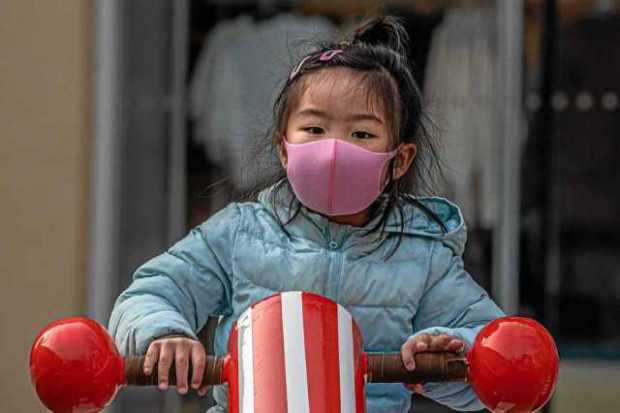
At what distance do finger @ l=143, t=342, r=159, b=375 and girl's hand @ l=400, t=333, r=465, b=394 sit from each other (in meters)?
0.38

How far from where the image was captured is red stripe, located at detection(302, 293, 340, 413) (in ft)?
6.35

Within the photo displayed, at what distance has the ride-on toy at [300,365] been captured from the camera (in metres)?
1.95

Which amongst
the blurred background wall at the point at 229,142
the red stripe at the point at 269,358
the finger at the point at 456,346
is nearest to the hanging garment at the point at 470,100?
the blurred background wall at the point at 229,142

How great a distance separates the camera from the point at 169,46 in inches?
208

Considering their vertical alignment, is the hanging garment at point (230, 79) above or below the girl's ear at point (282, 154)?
above

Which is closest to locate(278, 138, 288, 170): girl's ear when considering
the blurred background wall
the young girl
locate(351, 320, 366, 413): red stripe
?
the young girl

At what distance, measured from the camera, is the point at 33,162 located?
4.89 metres

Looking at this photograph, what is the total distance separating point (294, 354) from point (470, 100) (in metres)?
3.44

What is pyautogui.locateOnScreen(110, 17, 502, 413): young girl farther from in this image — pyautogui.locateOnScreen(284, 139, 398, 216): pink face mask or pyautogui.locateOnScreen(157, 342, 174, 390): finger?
pyautogui.locateOnScreen(157, 342, 174, 390): finger

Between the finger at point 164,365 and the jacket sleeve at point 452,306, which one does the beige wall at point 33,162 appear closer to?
the jacket sleeve at point 452,306

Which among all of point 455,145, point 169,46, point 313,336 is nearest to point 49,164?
point 169,46

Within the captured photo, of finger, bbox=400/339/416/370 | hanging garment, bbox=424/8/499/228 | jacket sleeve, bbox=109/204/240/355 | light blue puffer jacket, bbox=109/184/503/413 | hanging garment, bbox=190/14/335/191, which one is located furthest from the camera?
hanging garment, bbox=190/14/335/191

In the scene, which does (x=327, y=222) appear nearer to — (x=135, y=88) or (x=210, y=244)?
(x=210, y=244)

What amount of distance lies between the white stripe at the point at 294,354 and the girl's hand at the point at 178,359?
5.5 inches
